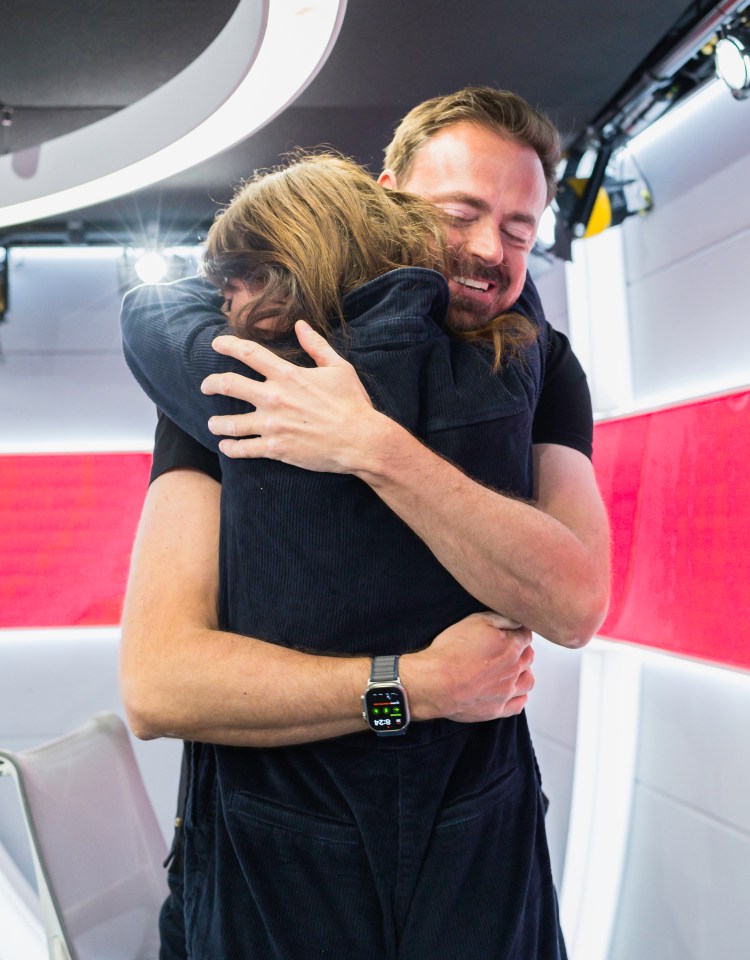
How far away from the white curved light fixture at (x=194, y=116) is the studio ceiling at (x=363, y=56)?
147 centimetres

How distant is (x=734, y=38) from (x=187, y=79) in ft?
6.14

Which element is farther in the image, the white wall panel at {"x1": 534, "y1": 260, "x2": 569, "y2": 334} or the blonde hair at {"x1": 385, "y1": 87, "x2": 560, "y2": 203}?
the white wall panel at {"x1": 534, "y1": 260, "x2": 569, "y2": 334}

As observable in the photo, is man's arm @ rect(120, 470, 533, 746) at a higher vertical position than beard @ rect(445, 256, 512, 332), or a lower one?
lower

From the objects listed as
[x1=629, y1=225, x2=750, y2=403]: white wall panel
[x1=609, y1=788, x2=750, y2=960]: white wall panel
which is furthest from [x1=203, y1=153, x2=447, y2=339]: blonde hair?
[x1=609, y1=788, x2=750, y2=960]: white wall panel

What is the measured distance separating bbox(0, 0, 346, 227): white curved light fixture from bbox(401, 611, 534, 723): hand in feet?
2.84

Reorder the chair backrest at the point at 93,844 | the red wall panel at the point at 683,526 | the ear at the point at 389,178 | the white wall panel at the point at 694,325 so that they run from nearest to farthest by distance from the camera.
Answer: the ear at the point at 389,178
the chair backrest at the point at 93,844
the red wall panel at the point at 683,526
the white wall panel at the point at 694,325

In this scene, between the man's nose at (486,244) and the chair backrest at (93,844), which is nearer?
the man's nose at (486,244)

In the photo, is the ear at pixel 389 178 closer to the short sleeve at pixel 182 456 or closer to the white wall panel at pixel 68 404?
the short sleeve at pixel 182 456

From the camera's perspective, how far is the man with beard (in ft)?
3.32

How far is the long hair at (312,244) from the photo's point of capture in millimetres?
1078

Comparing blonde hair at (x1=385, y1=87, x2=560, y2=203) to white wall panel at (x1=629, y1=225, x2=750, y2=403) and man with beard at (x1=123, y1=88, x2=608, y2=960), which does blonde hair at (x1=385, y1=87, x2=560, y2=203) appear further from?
white wall panel at (x1=629, y1=225, x2=750, y2=403)

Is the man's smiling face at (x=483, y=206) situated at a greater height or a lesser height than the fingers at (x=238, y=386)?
greater

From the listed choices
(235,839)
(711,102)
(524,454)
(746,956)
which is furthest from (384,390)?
(711,102)

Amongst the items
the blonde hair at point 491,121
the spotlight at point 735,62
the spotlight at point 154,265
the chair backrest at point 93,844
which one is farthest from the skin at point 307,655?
the spotlight at point 154,265
